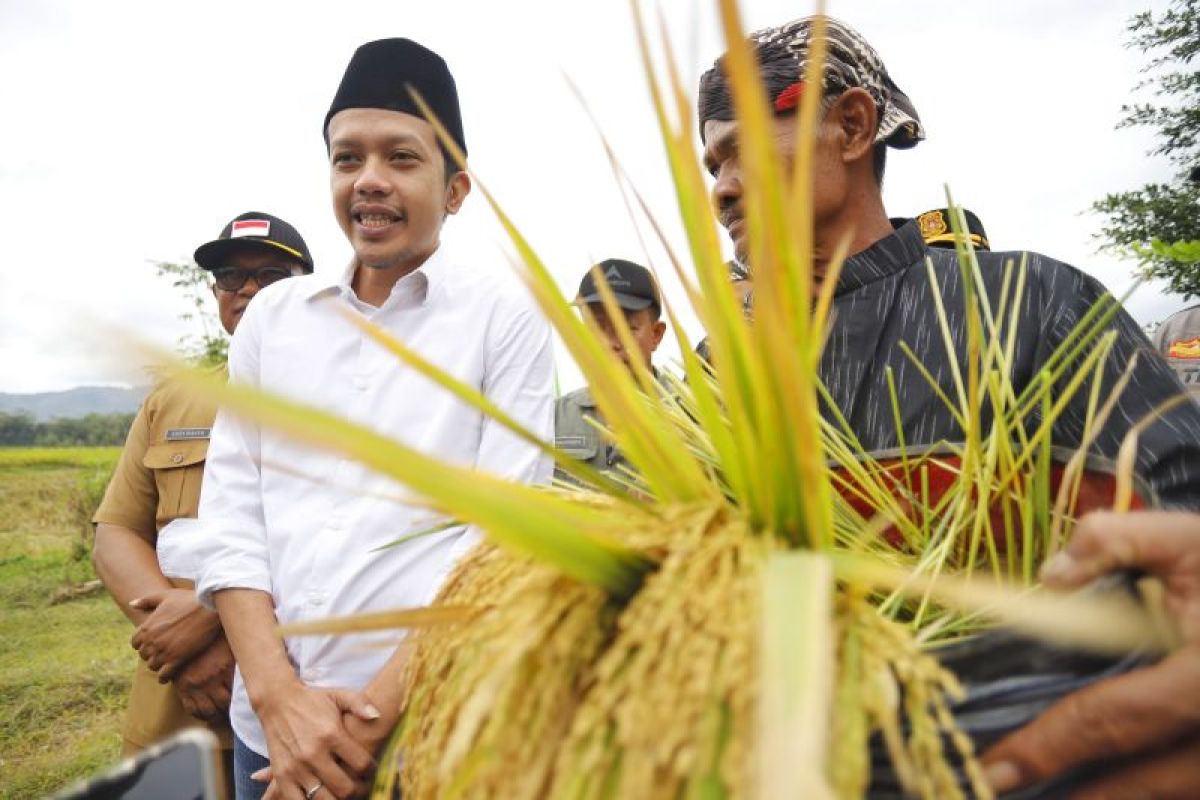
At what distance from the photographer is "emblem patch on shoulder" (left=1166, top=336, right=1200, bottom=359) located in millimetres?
3788

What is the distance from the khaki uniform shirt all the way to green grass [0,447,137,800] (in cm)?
299

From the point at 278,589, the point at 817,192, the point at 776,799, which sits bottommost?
the point at 278,589

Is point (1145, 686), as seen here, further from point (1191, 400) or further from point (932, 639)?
point (1191, 400)

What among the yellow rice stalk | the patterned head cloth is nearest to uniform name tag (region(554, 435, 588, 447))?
the patterned head cloth

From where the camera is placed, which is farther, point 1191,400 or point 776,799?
point 1191,400

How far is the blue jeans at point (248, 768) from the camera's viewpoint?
64.3 inches

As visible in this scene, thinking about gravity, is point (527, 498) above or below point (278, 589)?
above

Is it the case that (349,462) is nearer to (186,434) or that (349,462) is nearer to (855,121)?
(855,121)

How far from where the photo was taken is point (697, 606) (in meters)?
0.47

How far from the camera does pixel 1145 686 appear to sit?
0.53m

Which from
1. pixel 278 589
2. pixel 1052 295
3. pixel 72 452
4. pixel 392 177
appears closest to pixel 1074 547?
pixel 1052 295

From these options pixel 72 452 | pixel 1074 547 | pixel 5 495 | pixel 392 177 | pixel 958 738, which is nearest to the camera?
pixel 958 738

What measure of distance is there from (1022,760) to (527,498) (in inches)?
15.7

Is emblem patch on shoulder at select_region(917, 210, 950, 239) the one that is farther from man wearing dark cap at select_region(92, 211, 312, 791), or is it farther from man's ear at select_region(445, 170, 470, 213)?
man wearing dark cap at select_region(92, 211, 312, 791)
